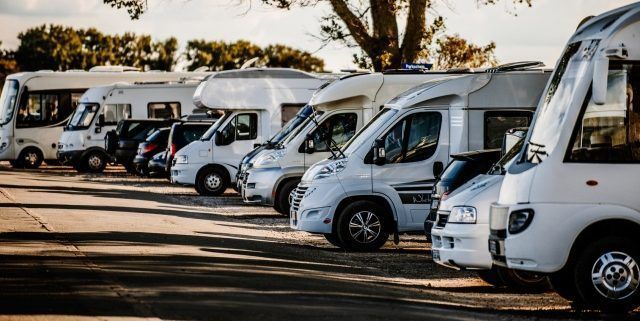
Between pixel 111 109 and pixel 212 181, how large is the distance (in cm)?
1181

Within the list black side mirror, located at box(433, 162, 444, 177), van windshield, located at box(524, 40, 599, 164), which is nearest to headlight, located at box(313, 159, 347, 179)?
black side mirror, located at box(433, 162, 444, 177)

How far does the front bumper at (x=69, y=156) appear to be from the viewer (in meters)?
43.5

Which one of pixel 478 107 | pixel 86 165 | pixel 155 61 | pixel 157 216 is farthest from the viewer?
pixel 155 61

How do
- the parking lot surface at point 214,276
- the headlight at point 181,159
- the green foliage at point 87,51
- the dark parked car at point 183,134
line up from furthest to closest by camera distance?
1. the green foliage at point 87,51
2. the dark parked car at point 183,134
3. the headlight at point 181,159
4. the parking lot surface at point 214,276

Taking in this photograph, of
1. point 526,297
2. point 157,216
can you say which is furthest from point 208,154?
point 526,297

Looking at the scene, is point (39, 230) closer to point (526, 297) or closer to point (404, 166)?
point (404, 166)

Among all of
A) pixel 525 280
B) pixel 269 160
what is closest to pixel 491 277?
pixel 525 280

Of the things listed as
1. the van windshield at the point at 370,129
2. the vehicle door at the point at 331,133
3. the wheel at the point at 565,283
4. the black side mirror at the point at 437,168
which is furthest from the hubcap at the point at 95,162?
the wheel at the point at 565,283

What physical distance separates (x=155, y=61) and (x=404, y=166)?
80462 mm

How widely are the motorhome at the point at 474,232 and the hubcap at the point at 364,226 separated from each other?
12.7 feet

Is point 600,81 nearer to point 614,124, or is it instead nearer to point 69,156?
point 614,124

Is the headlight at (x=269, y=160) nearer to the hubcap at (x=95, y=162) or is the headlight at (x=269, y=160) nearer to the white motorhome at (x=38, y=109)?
the hubcap at (x=95, y=162)

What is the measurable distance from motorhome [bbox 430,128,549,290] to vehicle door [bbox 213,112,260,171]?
1683 cm

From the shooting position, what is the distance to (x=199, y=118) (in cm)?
3728
